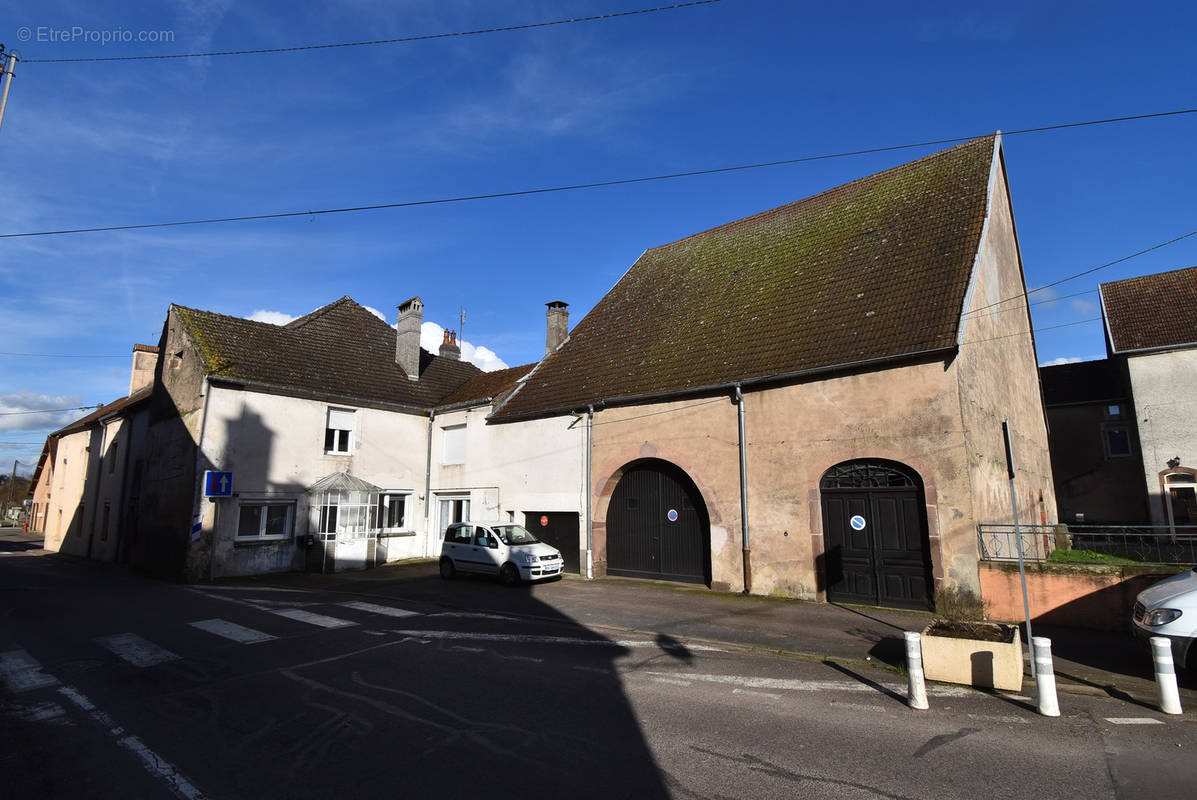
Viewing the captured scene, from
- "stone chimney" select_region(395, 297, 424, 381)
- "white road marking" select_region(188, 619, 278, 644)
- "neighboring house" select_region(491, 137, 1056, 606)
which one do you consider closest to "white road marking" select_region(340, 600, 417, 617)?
"white road marking" select_region(188, 619, 278, 644)

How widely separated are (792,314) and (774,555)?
575 centimetres

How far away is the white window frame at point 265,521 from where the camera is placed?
17.3 meters

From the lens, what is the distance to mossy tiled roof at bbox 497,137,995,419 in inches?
496

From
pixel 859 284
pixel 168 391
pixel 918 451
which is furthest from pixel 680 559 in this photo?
pixel 168 391

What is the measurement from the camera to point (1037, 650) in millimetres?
5941

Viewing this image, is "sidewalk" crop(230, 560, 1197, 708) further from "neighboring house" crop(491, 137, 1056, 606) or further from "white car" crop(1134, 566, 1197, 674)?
"neighboring house" crop(491, 137, 1056, 606)

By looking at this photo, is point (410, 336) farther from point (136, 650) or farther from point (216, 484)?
point (136, 650)

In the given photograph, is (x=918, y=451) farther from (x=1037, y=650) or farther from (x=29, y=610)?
(x=29, y=610)

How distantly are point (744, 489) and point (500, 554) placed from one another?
6.30m

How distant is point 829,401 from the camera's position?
41.2 ft

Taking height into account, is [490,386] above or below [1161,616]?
above

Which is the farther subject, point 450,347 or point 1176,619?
point 450,347

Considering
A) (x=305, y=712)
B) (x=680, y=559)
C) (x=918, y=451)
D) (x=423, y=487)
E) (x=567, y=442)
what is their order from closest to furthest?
(x=305, y=712), (x=918, y=451), (x=680, y=559), (x=567, y=442), (x=423, y=487)

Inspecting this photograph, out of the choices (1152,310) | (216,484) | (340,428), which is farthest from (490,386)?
(1152,310)
